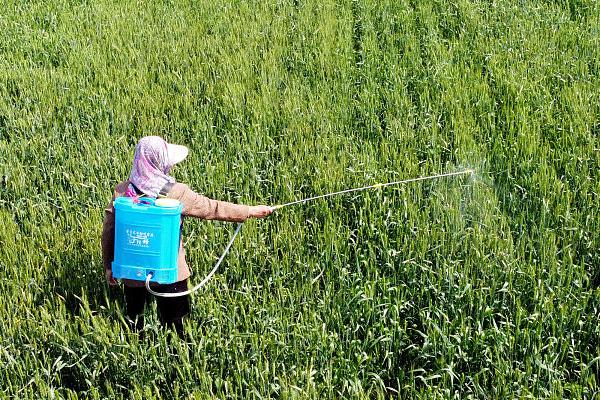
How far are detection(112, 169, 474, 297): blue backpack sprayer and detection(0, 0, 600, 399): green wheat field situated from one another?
33 centimetres

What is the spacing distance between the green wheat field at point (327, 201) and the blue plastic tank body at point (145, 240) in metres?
0.33

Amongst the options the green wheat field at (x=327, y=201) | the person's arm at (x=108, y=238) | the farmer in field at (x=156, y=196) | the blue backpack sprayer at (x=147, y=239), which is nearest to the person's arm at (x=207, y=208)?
the farmer in field at (x=156, y=196)

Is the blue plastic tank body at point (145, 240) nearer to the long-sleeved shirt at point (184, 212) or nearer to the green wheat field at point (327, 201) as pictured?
the long-sleeved shirt at point (184, 212)

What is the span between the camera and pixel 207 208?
310cm

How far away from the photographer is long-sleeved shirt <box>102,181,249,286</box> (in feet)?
9.96

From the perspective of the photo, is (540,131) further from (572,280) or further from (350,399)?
(350,399)

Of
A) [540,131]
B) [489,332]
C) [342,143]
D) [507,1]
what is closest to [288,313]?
[489,332]

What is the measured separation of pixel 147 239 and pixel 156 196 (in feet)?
0.64

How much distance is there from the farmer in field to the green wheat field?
0.08m

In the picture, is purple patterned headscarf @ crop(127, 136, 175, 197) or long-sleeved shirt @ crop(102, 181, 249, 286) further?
long-sleeved shirt @ crop(102, 181, 249, 286)

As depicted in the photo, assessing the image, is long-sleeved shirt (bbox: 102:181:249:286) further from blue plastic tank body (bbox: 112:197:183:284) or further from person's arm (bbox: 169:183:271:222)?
blue plastic tank body (bbox: 112:197:183:284)

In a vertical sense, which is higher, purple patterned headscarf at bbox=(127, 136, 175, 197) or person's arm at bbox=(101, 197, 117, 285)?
purple patterned headscarf at bbox=(127, 136, 175, 197)

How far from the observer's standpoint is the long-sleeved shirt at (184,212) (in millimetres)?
3037

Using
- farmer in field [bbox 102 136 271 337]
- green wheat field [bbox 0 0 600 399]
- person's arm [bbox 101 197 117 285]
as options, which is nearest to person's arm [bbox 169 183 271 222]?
farmer in field [bbox 102 136 271 337]
